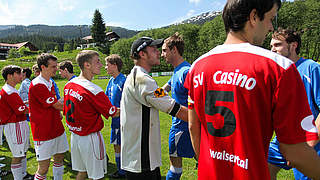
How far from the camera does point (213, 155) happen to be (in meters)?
1.56

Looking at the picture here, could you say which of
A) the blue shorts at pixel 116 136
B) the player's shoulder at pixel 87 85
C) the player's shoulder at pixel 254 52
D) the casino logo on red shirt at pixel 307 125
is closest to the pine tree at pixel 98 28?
the blue shorts at pixel 116 136

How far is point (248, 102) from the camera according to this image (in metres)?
1.31

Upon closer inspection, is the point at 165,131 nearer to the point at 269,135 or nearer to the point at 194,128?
the point at 194,128

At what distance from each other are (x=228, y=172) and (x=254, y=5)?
1144 millimetres

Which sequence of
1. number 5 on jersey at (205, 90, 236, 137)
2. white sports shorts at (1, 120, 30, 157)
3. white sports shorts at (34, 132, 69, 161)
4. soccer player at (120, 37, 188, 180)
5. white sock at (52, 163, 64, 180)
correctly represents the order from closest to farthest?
number 5 on jersey at (205, 90, 236, 137) < soccer player at (120, 37, 188, 180) < white sports shorts at (34, 132, 69, 161) < white sock at (52, 163, 64, 180) < white sports shorts at (1, 120, 30, 157)

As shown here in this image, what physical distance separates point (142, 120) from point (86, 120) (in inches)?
43.8

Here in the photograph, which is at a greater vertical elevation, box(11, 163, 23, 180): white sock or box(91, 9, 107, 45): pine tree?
box(91, 9, 107, 45): pine tree

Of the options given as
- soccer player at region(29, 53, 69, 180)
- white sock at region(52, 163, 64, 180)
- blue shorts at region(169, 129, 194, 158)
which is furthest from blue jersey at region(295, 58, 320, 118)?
white sock at region(52, 163, 64, 180)

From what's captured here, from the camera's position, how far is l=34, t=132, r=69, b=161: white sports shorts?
382 cm

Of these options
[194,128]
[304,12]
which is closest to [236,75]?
[194,128]

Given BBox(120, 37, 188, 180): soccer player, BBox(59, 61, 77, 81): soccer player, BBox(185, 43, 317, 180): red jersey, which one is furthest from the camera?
BBox(59, 61, 77, 81): soccer player

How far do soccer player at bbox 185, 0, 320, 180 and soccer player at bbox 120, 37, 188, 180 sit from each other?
80 centimetres

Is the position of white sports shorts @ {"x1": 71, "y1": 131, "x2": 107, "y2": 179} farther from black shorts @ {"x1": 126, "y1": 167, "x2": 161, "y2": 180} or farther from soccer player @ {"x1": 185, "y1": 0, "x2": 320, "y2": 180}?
soccer player @ {"x1": 185, "y1": 0, "x2": 320, "y2": 180}

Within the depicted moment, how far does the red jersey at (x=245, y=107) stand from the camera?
1191 millimetres
